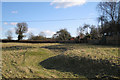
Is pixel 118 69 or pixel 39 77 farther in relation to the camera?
pixel 118 69

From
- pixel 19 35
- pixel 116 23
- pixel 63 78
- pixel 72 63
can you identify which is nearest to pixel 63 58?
pixel 72 63

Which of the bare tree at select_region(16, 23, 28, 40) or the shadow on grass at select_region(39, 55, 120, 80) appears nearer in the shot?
the shadow on grass at select_region(39, 55, 120, 80)

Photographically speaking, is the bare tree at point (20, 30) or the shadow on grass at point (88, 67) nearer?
the shadow on grass at point (88, 67)

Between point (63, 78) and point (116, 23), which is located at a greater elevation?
point (116, 23)

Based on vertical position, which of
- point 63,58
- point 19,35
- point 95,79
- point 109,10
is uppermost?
point 109,10

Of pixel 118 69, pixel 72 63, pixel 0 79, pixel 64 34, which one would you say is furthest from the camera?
pixel 64 34

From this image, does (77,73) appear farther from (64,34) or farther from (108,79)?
(64,34)

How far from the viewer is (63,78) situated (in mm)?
4738

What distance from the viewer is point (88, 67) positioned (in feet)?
18.7

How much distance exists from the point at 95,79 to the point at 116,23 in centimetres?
2326

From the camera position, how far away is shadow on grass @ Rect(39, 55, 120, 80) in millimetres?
5031

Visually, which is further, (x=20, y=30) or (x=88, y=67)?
(x=20, y=30)

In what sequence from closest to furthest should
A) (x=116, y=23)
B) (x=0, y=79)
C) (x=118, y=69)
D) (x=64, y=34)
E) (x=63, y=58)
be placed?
(x=0, y=79) → (x=118, y=69) → (x=63, y=58) → (x=116, y=23) → (x=64, y=34)

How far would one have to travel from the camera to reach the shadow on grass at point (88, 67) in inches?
198
